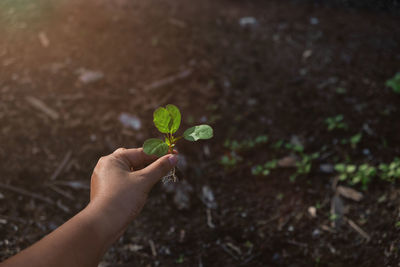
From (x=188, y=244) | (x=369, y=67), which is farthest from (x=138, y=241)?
(x=369, y=67)

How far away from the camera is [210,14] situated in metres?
4.65

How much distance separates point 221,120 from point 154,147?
75.6 inches

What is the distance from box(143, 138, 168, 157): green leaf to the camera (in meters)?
1.59

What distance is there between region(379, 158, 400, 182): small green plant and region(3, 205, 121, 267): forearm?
2.22 meters

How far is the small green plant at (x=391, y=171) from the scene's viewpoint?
264 centimetres

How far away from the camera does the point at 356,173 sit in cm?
280

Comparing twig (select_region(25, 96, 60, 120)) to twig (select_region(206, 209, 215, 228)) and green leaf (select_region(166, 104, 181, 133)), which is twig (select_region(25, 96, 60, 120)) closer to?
twig (select_region(206, 209, 215, 228))

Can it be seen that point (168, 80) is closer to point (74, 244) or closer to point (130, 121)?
point (130, 121)

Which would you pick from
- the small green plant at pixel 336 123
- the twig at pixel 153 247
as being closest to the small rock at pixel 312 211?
the small green plant at pixel 336 123

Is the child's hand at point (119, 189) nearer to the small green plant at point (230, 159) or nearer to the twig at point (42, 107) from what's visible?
the small green plant at point (230, 159)

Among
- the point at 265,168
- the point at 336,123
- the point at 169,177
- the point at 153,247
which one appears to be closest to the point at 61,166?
the point at 153,247

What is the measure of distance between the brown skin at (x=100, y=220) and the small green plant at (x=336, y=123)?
82.5 inches

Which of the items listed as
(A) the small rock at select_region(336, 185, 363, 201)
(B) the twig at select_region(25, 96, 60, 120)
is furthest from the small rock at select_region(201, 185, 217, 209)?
(B) the twig at select_region(25, 96, 60, 120)

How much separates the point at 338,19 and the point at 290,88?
1.49 meters
